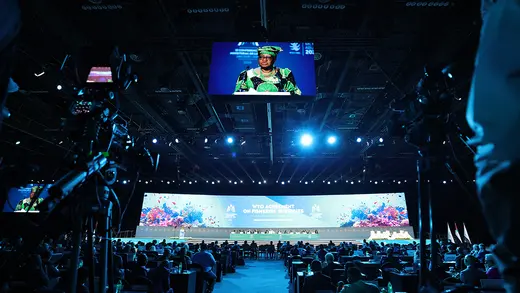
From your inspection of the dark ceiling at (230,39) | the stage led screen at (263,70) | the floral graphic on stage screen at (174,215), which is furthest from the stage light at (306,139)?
the floral graphic on stage screen at (174,215)

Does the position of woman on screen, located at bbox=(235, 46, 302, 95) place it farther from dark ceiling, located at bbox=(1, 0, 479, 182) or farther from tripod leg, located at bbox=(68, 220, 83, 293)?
tripod leg, located at bbox=(68, 220, 83, 293)

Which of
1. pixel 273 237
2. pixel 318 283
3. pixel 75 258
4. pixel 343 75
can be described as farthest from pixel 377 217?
pixel 75 258

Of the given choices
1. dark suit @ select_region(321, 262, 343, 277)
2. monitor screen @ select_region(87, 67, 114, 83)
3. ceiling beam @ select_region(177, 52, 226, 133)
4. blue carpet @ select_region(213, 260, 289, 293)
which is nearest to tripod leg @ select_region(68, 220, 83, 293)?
monitor screen @ select_region(87, 67, 114, 83)

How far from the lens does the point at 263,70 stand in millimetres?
4668

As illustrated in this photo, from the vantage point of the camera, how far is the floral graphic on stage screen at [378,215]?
18.8 metres

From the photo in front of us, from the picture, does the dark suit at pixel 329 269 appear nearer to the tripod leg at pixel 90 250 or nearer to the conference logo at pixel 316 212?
the tripod leg at pixel 90 250

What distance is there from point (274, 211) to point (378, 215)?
6.58 m

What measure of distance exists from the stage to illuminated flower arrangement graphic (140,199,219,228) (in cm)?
32

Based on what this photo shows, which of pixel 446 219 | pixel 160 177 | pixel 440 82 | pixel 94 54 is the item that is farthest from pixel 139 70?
pixel 446 219

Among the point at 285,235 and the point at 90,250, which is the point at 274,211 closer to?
the point at 285,235

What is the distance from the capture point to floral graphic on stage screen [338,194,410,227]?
18750 millimetres

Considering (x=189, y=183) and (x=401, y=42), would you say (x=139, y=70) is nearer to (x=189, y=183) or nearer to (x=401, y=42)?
(x=401, y=42)

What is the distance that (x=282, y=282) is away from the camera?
8984mm

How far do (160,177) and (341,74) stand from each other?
17.0 metres
